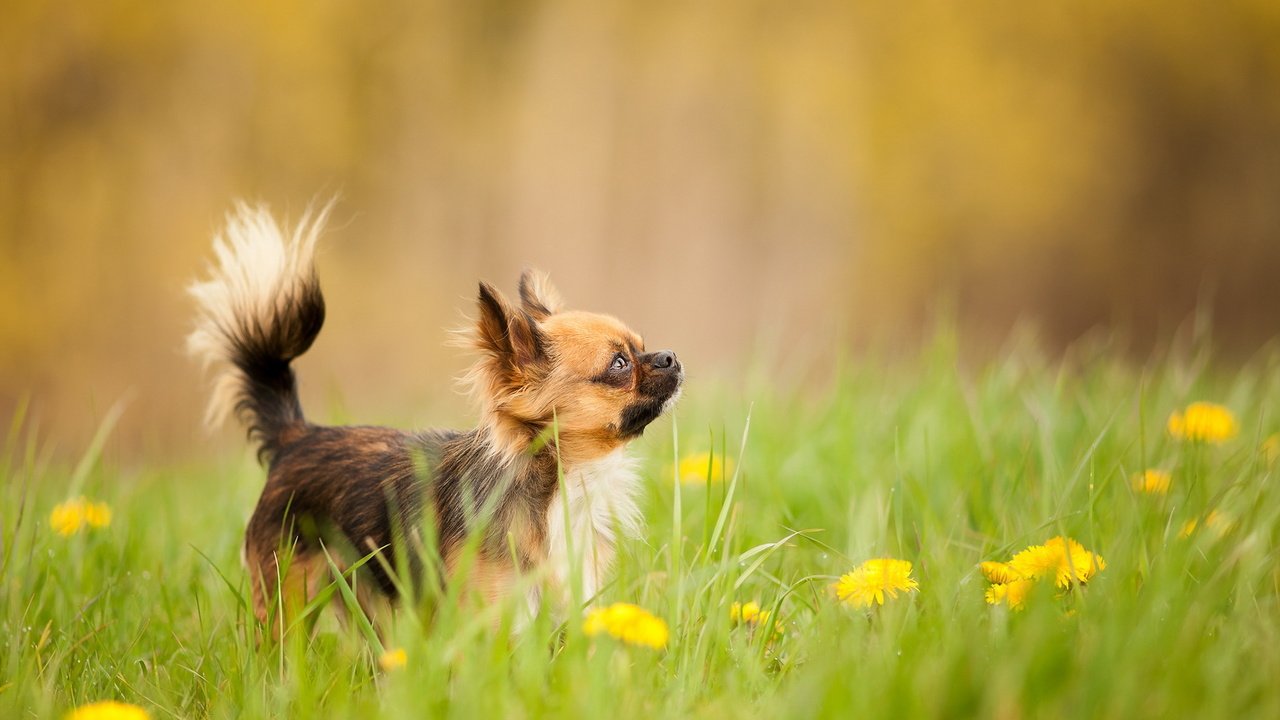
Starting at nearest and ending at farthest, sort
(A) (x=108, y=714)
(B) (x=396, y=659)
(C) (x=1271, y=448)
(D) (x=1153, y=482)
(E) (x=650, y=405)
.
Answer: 1. (A) (x=108, y=714)
2. (B) (x=396, y=659)
3. (D) (x=1153, y=482)
4. (E) (x=650, y=405)
5. (C) (x=1271, y=448)

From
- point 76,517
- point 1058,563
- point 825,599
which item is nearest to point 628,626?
point 825,599

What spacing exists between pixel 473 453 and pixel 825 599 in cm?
128

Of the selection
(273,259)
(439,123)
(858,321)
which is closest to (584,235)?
(439,123)

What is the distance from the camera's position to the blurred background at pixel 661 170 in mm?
10742

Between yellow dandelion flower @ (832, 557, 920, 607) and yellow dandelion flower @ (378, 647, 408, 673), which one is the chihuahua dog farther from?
yellow dandelion flower @ (832, 557, 920, 607)

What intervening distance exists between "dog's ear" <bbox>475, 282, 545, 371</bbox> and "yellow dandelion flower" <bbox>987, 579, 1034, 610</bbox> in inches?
61.0

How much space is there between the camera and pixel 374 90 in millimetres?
11891

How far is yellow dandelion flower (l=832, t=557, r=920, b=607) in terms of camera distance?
7.57ft

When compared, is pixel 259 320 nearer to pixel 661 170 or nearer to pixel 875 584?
pixel 875 584

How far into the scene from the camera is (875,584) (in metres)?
2.32

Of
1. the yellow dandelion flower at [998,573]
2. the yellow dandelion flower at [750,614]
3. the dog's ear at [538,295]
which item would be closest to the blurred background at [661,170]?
the dog's ear at [538,295]

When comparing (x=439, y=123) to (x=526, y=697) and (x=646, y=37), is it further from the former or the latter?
(x=526, y=697)

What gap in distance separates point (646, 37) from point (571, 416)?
34.1ft

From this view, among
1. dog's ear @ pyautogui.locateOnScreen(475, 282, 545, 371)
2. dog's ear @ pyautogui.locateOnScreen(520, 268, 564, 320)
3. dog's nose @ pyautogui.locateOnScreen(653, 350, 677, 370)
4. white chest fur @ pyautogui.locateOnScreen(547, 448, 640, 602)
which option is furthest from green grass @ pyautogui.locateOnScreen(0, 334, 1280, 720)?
dog's ear @ pyautogui.locateOnScreen(520, 268, 564, 320)
